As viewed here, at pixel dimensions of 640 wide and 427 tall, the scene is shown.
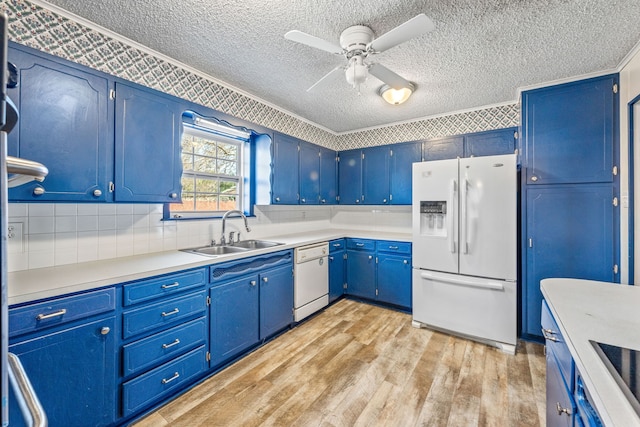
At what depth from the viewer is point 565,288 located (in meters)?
1.38

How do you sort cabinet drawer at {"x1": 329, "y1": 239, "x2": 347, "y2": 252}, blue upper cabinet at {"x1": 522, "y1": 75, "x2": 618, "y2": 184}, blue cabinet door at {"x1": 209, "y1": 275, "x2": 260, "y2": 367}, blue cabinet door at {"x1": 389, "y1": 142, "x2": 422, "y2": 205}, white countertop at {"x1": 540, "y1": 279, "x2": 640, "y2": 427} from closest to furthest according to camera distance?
white countertop at {"x1": 540, "y1": 279, "x2": 640, "y2": 427} → blue cabinet door at {"x1": 209, "y1": 275, "x2": 260, "y2": 367} → blue upper cabinet at {"x1": 522, "y1": 75, "x2": 618, "y2": 184} → cabinet drawer at {"x1": 329, "y1": 239, "x2": 347, "y2": 252} → blue cabinet door at {"x1": 389, "y1": 142, "x2": 422, "y2": 205}

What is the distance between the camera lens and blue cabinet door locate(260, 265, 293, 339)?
8.04 ft

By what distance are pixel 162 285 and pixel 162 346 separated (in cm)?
40

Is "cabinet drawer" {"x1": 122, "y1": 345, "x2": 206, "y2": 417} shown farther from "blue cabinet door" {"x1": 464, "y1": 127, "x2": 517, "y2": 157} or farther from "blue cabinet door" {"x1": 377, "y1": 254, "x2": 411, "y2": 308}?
"blue cabinet door" {"x1": 464, "y1": 127, "x2": 517, "y2": 157}

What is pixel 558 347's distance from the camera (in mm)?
1078

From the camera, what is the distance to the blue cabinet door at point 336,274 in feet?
11.1

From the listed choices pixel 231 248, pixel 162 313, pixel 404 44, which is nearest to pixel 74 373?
pixel 162 313

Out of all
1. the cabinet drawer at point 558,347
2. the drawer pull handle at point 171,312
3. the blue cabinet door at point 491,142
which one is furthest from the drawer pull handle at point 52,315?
the blue cabinet door at point 491,142

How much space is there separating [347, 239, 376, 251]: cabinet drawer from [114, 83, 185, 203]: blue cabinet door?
2223 mm

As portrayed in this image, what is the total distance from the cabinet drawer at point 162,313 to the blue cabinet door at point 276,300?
A: 0.62 meters

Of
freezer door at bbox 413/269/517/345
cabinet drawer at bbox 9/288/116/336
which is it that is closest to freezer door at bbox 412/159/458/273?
freezer door at bbox 413/269/517/345

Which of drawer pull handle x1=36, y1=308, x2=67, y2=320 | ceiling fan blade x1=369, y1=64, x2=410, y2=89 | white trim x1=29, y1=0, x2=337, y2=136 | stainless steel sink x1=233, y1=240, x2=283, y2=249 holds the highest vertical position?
white trim x1=29, y1=0, x2=337, y2=136

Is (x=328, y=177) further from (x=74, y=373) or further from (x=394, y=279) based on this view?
(x=74, y=373)

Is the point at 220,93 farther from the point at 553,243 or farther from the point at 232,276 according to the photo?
the point at 553,243
